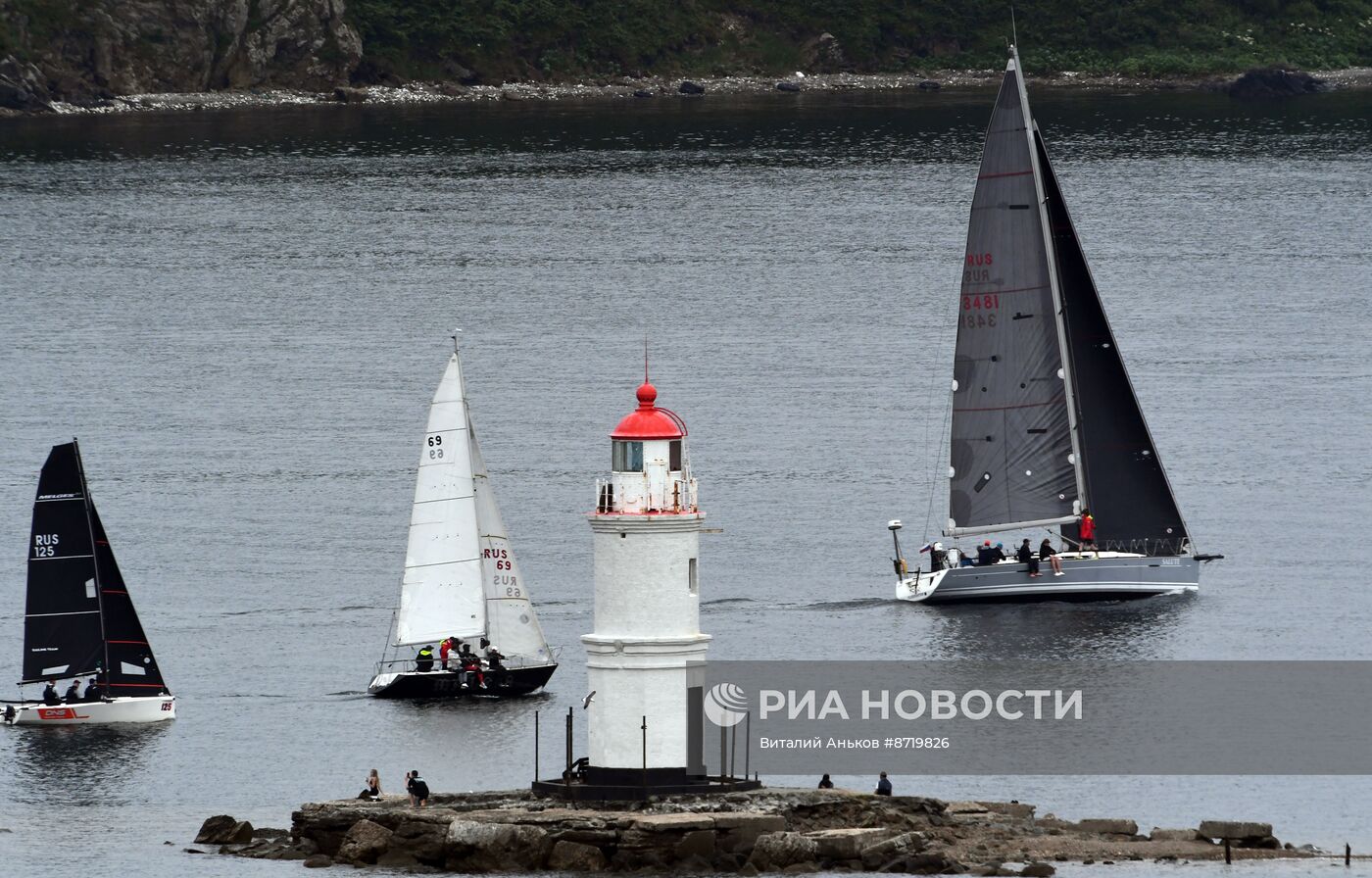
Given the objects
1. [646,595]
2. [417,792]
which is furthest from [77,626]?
[646,595]

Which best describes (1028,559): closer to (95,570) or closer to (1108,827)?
(95,570)

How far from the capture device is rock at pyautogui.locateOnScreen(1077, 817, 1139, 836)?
6109 centimetres

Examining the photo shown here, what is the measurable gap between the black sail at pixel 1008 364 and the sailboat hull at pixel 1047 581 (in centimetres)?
243

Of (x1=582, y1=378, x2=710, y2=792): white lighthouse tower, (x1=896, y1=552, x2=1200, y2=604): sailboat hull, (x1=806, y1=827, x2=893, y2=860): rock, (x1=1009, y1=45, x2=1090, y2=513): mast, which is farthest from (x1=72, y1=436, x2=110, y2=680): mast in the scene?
(x1=582, y1=378, x2=710, y2=792): white lighthouse tower

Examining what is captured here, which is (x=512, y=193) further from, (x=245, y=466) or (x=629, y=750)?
(x=629, y=750)

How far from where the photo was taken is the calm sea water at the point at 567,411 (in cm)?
7506

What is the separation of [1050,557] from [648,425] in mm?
40614

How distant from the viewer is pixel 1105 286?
162875 millimetres

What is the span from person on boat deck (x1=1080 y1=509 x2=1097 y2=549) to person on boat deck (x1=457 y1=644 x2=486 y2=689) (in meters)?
20.3

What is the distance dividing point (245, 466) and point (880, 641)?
36943 millimetres

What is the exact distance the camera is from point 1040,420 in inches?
3661

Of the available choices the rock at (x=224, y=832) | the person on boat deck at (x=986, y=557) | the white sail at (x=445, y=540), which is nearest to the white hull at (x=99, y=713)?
the white sail at (x=445, y=540)

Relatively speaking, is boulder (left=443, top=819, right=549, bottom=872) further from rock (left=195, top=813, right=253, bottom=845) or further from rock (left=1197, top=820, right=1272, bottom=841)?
rock (left=1197, top=820, right=1272, bottom=841)

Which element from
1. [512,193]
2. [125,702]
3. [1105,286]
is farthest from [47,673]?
[512,193]
